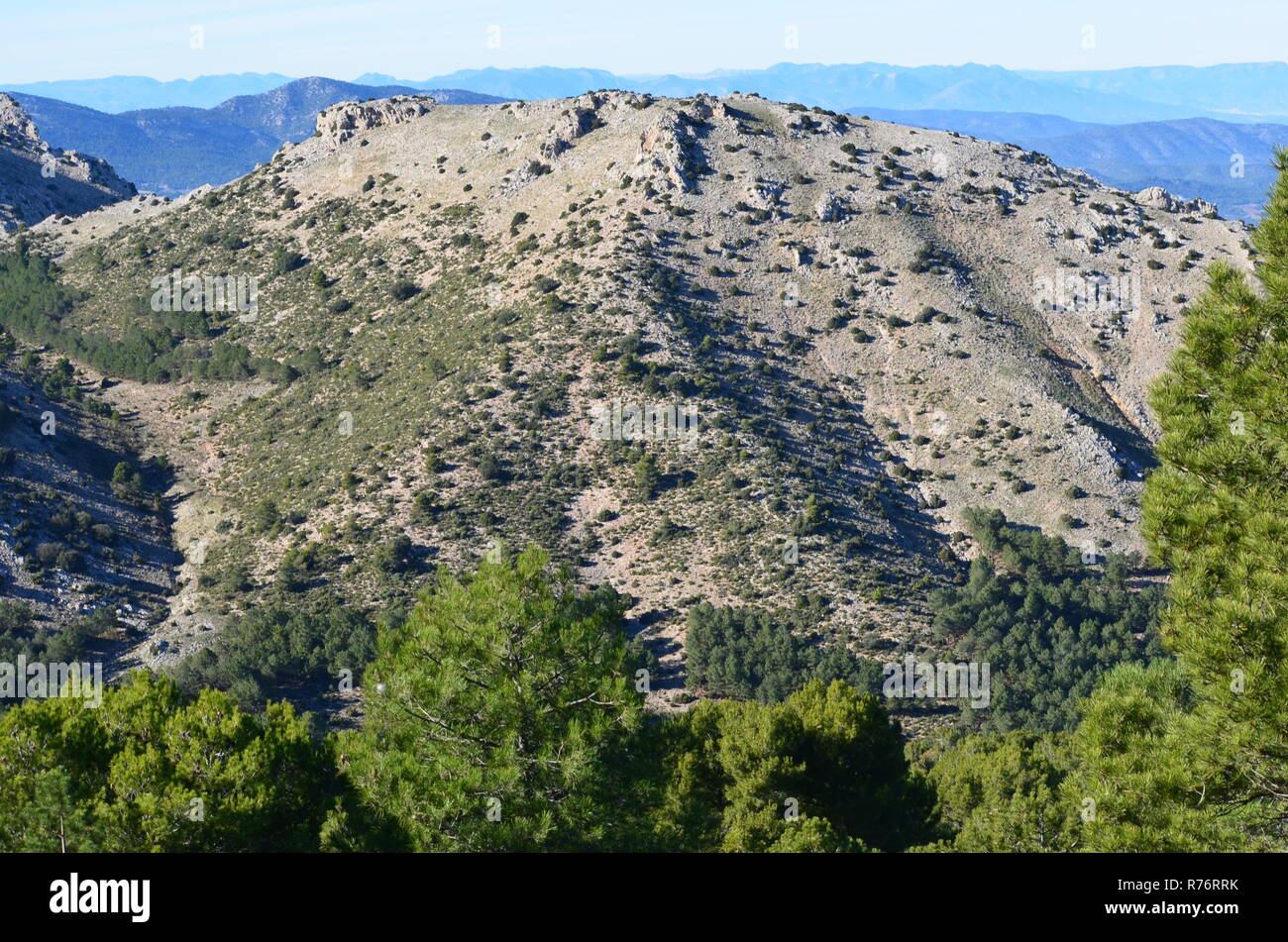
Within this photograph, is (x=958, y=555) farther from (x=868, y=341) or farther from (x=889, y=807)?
(x=889, y=807)

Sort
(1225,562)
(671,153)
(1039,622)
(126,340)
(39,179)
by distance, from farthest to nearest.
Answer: (39,179) < (126,340) < (671,153) < (1039,622) < (1225,562)

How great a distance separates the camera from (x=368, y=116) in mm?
121562

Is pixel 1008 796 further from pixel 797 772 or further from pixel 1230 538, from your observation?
pixel 1230 538

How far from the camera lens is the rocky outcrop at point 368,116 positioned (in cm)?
12088

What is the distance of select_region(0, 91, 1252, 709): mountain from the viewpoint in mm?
67312

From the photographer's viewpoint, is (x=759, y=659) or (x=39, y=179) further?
(x=39, y=179)

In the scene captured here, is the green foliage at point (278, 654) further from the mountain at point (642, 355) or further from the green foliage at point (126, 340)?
the green foliage at point (126, 340)

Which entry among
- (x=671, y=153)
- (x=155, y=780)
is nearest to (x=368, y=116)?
(x=671, y=153)

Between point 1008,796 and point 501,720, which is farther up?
point 501,720

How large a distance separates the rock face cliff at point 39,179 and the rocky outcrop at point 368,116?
132ft

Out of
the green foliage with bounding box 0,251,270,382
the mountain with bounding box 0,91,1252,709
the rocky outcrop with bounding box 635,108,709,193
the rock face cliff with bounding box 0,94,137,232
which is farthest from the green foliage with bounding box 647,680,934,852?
the rock face cliff with bounding box 0,94,137,232

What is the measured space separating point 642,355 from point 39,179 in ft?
378

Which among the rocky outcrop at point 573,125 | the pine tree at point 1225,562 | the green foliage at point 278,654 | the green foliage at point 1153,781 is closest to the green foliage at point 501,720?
the green foliage at point 1153,781

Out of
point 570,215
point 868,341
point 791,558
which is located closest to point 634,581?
point 791,558
